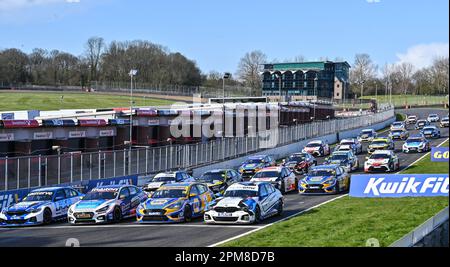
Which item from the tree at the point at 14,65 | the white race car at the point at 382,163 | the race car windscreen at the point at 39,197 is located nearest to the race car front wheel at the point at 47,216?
the race car windscreen at the point at 39,197

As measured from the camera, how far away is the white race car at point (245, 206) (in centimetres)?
1942

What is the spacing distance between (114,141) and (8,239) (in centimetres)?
3514

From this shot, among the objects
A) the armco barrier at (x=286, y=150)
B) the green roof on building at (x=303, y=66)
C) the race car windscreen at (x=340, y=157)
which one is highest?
the green roof on building at (x=303, y=66)

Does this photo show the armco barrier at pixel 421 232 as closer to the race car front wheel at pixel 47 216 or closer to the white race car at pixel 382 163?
the race car front wheel at pixel 47 216

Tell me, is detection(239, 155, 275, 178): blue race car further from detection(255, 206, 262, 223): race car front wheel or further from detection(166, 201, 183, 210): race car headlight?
detection(255, 206, 262, 223): race car front wheel

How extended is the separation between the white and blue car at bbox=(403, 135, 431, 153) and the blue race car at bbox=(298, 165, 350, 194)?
13091 mm

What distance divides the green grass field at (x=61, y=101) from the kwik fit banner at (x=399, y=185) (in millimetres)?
62093

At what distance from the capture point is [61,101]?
77.8 m

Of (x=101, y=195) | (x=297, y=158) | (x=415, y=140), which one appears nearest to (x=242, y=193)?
(x=101, y=195)

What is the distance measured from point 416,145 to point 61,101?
1912 inches

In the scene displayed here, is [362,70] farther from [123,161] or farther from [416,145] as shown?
[416,145]

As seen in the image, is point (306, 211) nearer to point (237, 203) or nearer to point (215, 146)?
point (237, 203)
